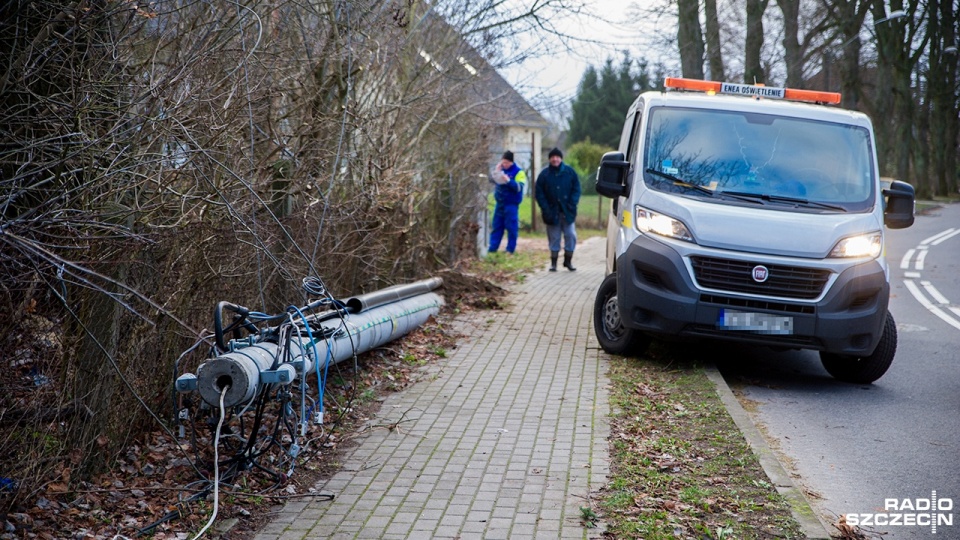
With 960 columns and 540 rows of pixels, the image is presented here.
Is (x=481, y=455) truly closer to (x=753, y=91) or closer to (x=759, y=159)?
(x=759, y=159)

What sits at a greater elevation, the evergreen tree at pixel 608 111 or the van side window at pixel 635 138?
the evergreen tree at pixel 608 111

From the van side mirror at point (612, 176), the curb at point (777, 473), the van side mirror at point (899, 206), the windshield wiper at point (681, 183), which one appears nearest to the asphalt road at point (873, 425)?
the curb at point (777, 473)

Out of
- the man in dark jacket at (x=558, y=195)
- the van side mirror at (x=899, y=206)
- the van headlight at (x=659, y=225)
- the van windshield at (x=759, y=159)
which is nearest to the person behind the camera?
the van headlight at (x=659, y=225)

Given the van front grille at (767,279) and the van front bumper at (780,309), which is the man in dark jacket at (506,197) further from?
the van front grille at (767,279)

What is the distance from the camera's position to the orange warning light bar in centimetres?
1020

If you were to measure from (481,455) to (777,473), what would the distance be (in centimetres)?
178

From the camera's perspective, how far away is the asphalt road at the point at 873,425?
5688mm

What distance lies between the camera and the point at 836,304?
8258mm

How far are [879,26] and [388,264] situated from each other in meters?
37.5

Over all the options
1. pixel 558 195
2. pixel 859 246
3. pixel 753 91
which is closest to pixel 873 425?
pixel 859 246

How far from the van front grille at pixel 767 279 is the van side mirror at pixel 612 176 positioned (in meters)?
1.23

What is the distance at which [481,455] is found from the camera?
6199 millimetres

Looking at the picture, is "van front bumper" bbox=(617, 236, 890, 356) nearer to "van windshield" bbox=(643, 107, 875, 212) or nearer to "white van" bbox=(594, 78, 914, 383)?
"white van" bbox=(594, 78, 914, 383)

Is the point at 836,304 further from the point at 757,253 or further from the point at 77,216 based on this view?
the point at 77,216
